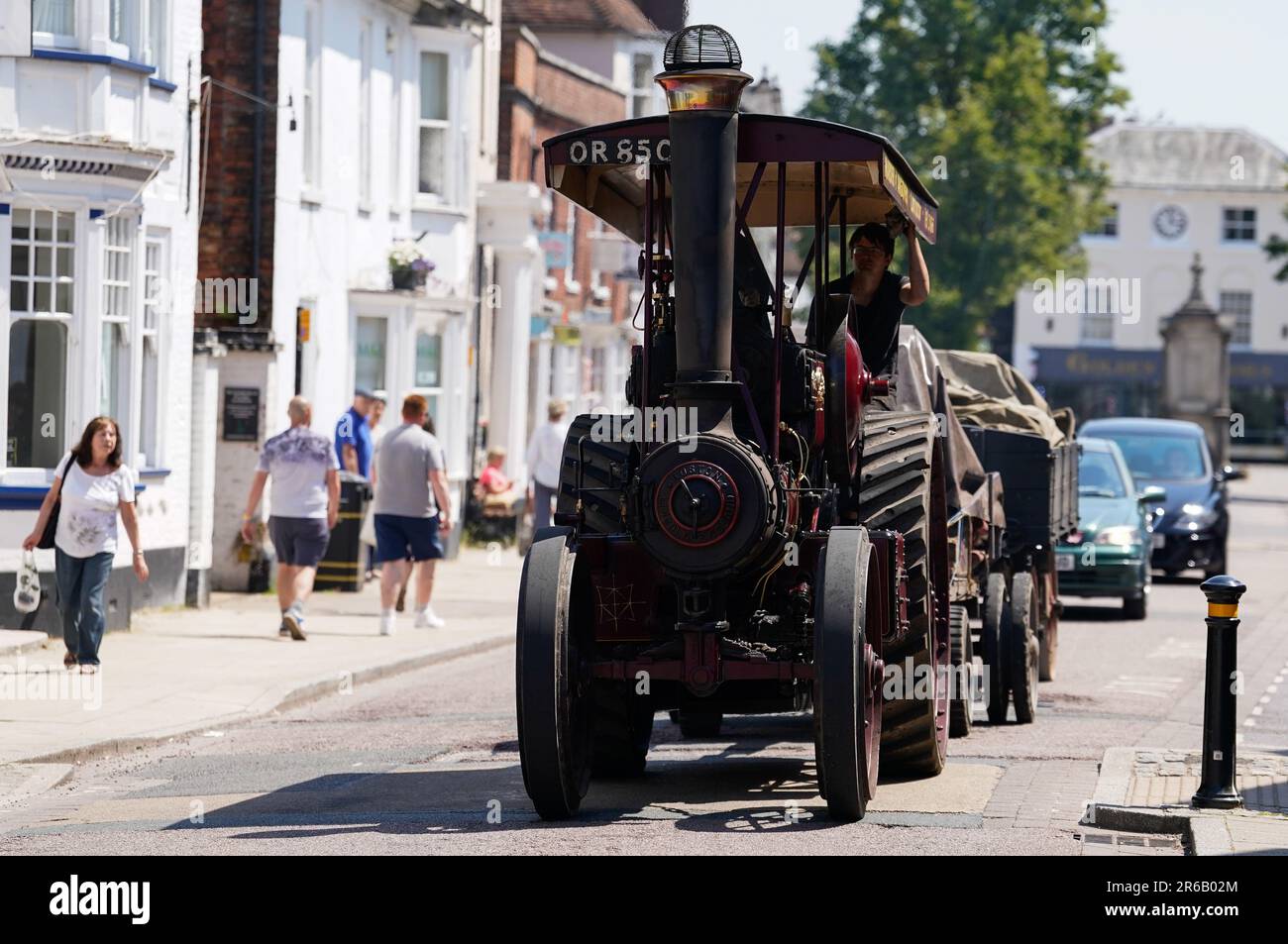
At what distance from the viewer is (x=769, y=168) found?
35.2 feet

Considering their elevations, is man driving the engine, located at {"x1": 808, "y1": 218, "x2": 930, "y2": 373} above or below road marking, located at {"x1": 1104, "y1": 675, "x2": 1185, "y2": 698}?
above

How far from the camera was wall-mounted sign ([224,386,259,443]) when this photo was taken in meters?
21.8

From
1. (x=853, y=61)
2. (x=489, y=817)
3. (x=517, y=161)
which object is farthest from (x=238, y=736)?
(x=853, y=61)

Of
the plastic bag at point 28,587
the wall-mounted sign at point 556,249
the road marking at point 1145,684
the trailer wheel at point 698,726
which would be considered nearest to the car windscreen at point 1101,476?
the road marking at point 1145,684

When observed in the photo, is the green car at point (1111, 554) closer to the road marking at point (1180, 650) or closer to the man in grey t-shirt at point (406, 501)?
the road marking at point (1180, 650)

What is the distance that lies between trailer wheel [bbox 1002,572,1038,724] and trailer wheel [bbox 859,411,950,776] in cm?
261

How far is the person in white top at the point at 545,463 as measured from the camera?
24.4m

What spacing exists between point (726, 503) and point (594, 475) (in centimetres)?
114

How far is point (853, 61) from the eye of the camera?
57.4 metres

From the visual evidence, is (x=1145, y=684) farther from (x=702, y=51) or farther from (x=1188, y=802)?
(x=702, y=51)

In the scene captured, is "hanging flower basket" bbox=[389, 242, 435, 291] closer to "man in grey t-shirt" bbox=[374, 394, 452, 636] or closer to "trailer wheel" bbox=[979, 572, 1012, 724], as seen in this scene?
"man in grey t-shirt" bbox=[374, 394, 452, 636]

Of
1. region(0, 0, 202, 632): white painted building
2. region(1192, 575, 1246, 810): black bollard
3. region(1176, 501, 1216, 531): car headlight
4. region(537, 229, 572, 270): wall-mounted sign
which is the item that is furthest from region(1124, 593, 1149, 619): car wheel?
region(537, 229, 572, 270): wall-mounted sign

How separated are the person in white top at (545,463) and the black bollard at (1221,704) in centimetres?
1497

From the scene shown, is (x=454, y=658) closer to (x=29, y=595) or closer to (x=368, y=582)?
(x=29, y=595)
